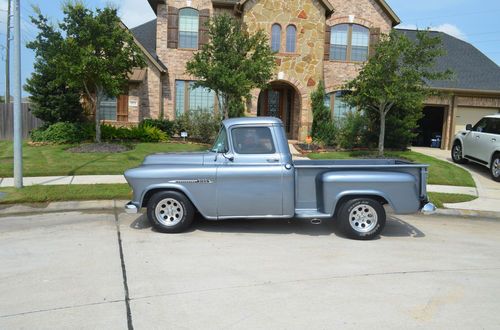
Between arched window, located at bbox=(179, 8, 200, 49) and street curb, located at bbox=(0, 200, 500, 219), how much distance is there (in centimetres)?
1295

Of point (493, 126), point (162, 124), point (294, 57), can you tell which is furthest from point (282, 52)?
point (493, 126)

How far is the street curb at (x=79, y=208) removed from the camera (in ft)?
29.1

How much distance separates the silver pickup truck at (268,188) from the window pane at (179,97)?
47.3 feet

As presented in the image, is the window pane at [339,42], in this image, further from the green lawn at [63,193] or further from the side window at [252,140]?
the side window at [252,140]

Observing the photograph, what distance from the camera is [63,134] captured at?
1792 cm

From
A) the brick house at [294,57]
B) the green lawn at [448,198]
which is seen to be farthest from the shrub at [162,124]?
the green lawn at [448,198]

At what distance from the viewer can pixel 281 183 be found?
22.6 ft

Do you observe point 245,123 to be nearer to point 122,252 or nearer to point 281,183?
point 281,183

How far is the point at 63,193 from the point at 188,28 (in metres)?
13.1

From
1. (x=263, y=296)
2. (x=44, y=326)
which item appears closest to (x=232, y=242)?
(x=263, y=296)

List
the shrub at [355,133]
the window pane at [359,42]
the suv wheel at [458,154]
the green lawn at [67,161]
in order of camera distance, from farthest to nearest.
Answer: the window pane at [359,42] < the shrub at [355,133] < the suv wheel at [458,154] < the green lawn at [67,161]

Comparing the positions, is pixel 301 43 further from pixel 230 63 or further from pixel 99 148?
pixel 99 148

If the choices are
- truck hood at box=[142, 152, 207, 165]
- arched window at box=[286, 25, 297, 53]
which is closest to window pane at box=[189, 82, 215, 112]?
arched window at box=[286, 25, 297, 53]

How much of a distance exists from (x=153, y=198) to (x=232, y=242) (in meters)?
1.43
